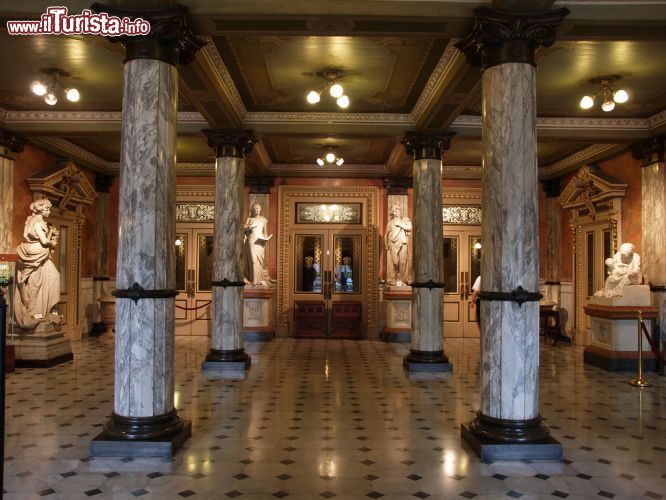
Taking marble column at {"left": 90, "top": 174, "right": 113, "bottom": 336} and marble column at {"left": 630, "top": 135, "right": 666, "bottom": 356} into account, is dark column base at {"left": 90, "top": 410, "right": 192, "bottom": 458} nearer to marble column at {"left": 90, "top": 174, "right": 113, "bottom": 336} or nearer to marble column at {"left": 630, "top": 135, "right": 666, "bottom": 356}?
marble column at {"left": 630, "top": 135, "right": 666, "bottom": 356}

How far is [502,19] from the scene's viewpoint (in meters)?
5.35

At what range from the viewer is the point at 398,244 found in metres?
14.0

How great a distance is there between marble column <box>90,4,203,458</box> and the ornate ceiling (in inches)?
23.0

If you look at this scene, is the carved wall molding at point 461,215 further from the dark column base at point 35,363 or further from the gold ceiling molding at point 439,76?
the dark column base at point 35,363

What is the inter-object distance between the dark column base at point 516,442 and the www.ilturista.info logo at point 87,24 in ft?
15.4

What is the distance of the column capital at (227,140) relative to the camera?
995 centimetres

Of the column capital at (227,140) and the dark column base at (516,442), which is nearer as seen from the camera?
the dark column base at (516,442)

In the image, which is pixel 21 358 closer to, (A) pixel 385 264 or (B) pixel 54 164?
(B) pixel 54 164

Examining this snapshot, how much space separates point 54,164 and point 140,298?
27.8 ft

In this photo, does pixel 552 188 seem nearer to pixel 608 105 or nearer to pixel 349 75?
pixel 608 105

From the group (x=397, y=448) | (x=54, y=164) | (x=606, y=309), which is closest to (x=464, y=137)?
(x=606, y=309)

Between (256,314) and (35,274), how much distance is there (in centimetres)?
506

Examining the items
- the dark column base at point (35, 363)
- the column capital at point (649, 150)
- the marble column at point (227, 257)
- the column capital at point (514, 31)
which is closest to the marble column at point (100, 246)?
the dark column base at point (35, 363)

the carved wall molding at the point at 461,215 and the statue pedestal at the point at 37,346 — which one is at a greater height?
the carved wall molding at the point at 461,215
